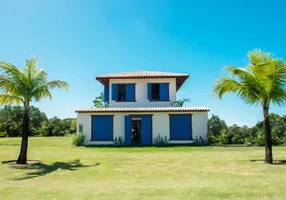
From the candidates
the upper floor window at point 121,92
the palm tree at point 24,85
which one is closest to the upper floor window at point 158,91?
the upper floor window at point 121,92

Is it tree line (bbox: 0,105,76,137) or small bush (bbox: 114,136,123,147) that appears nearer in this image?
small bush (bbox: 114,136,123,147)

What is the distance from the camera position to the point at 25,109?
11.4 meters

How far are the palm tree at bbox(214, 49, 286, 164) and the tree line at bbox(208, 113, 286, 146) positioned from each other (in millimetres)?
10265

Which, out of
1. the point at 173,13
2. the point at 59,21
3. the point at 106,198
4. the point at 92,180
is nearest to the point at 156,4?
the point at 173,13

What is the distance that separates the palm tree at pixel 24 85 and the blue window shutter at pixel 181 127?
11188 millimetres

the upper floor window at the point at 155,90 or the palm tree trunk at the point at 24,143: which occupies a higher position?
the upper floor window at the point at 155,90

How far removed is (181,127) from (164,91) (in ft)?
14.5

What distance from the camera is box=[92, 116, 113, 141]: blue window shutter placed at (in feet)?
68.4

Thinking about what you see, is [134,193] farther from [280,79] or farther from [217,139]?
[217,139]

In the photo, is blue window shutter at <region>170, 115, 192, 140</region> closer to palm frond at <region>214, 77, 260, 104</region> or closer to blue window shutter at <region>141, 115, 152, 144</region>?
blue window shutter at <region>141, 115, 152, 144</region>

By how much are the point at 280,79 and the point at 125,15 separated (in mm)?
9589

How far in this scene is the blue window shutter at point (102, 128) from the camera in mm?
20859

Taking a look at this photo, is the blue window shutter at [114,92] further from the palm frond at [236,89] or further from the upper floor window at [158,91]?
the palm frond at [236,89]

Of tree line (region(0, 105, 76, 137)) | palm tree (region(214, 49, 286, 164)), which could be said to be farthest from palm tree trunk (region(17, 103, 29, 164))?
tree line (region(0, 105, 76, 137))
